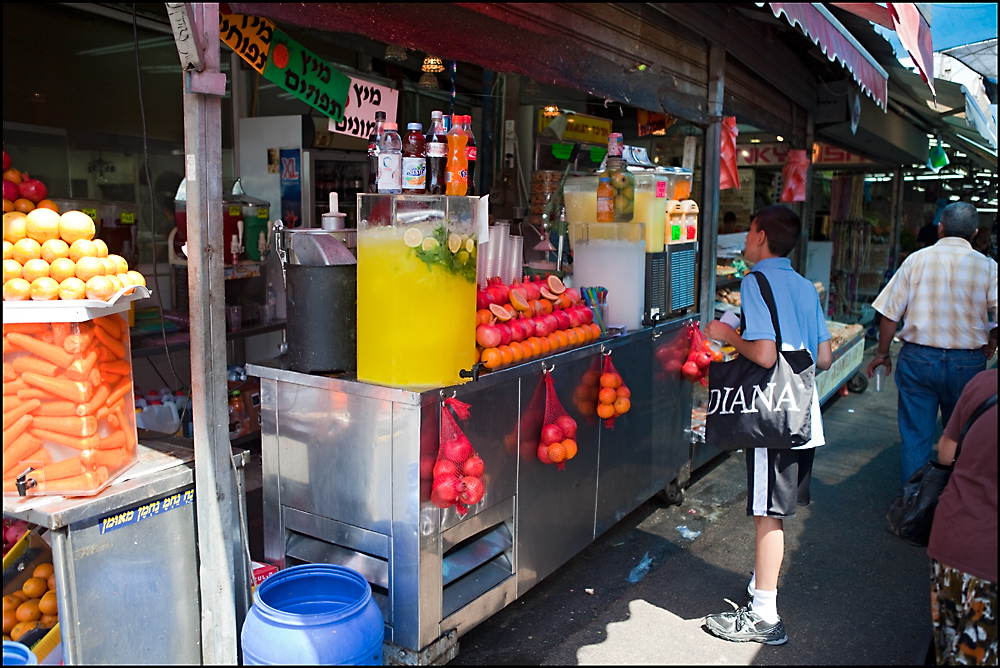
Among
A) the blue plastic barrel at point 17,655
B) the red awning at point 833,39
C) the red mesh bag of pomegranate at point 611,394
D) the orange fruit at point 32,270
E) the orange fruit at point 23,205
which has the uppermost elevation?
the red awning at point 833,39

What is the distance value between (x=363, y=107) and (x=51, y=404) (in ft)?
6.84

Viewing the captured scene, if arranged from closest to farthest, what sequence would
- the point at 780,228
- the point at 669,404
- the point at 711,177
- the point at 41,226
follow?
the point at 41,226 < the point at 780,228 < the point at 669,404 < the point at 711,177

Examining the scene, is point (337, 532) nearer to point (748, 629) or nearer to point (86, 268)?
point (86, 268)

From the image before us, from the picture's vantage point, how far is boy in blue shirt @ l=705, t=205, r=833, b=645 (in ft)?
11.6

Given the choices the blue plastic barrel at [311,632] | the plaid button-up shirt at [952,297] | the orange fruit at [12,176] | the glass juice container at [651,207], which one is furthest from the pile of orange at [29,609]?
the plaid button-up shirt at [952,297]

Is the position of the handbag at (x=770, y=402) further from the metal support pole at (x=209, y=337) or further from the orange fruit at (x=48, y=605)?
the orange fruit at (x=48, y=605)

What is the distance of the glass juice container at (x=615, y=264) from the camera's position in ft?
15.3

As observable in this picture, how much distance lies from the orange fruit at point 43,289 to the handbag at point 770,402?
2.80m

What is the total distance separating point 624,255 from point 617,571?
1886 millimetres

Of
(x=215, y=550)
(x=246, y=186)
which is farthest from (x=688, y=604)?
(x=246, y=186)

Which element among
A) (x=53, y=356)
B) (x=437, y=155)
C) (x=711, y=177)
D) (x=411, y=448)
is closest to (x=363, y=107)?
(x=437, y=155)

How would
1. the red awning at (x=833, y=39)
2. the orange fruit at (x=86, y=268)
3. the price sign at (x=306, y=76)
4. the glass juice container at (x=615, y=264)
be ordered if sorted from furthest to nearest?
the glass juice container at (x=615, y=264)
the red awning at (x=833, y=39)
the price sign at (x=306, y=76)
the orange fruit at (x=86, y=268)

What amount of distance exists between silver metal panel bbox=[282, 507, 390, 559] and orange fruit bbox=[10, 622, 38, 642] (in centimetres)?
103

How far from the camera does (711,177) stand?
6254 millimetres
